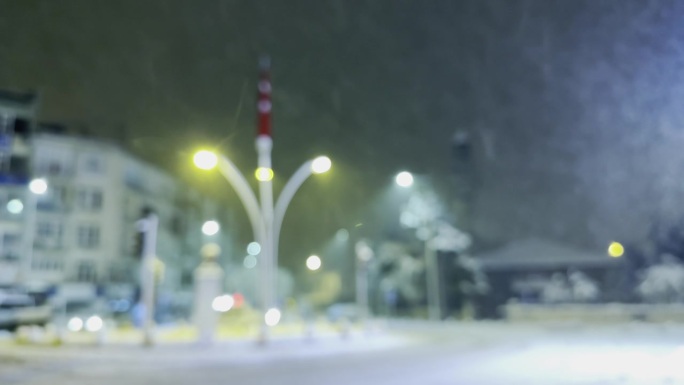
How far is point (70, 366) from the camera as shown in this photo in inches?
638

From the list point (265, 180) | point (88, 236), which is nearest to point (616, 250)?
point (265, 180)

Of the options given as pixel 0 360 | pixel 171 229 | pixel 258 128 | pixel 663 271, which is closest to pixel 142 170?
pixel 171 229

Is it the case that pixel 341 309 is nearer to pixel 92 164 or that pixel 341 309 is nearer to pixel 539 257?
pixel 539 257

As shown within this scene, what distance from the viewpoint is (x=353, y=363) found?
54.1 ft

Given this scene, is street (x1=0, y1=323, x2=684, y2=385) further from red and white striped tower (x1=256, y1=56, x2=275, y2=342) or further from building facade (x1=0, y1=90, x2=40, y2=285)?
building facade (x1=0, y1=90, x2=40, y2=285)

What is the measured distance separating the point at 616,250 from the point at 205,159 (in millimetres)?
34914

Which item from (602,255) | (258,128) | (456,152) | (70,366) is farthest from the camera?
(456,152)

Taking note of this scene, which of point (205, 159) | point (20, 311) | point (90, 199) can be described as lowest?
point (20, 311)

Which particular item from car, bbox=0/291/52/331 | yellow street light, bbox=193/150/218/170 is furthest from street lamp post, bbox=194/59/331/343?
car, bbox=0/291/52/331

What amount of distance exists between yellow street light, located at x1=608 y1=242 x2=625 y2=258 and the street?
24563 millimetres

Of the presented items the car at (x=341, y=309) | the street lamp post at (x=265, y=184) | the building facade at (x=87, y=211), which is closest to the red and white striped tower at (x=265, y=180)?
the street lamp post at (x=265, y=184)

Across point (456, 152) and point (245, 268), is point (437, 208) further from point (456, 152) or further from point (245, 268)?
point (245, 268)

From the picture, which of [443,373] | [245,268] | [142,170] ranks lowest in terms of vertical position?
[443,373]

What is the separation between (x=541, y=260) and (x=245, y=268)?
2766cm
